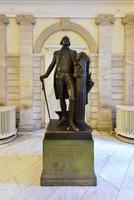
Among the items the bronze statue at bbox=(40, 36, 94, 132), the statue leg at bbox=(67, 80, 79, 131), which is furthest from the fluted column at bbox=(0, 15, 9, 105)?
the statue leg at bbox=(67, 80, 79, 131)

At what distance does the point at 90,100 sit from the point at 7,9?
3629mm

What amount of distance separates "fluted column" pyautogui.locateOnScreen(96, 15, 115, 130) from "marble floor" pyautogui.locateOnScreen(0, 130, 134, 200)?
143cm

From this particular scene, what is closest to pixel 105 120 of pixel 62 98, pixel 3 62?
pixel 3 62

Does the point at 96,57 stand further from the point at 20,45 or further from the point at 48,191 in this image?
the point at 48,191

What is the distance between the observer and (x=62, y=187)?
300 centimetres

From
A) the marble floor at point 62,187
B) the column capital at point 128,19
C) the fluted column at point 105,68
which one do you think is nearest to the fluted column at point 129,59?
the column capital at point 128,19

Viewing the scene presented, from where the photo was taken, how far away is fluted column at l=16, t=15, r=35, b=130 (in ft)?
21.5

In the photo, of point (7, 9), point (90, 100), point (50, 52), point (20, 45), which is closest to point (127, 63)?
point (90, 100)

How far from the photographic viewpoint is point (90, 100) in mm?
6805

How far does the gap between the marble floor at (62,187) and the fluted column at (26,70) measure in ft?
4.65

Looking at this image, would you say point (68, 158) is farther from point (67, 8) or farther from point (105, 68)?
point (67, 8)

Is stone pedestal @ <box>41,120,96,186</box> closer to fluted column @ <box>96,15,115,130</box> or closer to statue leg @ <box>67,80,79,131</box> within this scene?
statue leg @ <box>67,80,79,131</box>

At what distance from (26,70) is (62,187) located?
4.31m

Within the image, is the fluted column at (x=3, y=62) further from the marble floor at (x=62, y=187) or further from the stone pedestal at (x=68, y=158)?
the stone pedestal at (x=68, y=158)
